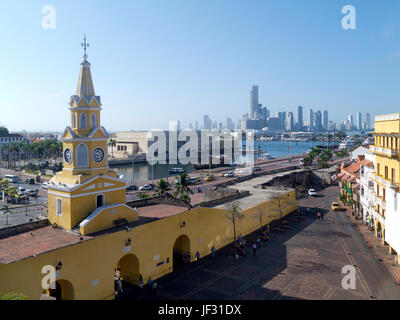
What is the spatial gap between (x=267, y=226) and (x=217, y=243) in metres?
7.69

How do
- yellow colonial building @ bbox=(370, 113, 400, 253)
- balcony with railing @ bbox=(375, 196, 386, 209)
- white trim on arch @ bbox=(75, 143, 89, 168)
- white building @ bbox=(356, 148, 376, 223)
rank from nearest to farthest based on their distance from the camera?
white trim on arch @ bbox=(75, 143, 89, 168) → yellow colonial building @ bbox=(370, 113, 400, 253) → balcony with railing @ bbox=(375, 196, 386, 209) → white building @ bbox=(356, 148, 376, 223)

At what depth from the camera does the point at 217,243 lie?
25547 millimetres

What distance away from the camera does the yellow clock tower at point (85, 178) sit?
60.2 ft

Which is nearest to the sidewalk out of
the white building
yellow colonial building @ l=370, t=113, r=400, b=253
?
yellow colonial building @ l=370, t=113, r=400, b=253

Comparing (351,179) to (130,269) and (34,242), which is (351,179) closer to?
(130,269)

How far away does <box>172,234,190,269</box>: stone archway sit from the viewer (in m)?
22.7

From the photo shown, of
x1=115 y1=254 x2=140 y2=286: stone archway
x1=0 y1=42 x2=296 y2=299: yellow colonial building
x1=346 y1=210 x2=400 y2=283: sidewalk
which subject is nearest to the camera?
x1=0 y1=42 x2=296 y2=299: yellow colonial building

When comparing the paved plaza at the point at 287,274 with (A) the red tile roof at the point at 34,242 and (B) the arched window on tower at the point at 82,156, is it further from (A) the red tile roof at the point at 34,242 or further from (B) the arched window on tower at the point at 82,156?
(B) the arched window on tower at the point at 82,156

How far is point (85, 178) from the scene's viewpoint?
18.8 meters

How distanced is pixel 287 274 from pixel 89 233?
12031 millimetres

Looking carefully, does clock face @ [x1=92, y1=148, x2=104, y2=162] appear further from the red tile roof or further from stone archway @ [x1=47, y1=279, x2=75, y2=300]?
stone archway @ [x1=47, y1=279, x2=75, y2=300]

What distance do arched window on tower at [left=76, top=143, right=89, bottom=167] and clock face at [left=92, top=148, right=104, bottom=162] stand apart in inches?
16.0

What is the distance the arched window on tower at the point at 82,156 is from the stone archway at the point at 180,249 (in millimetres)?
8100
